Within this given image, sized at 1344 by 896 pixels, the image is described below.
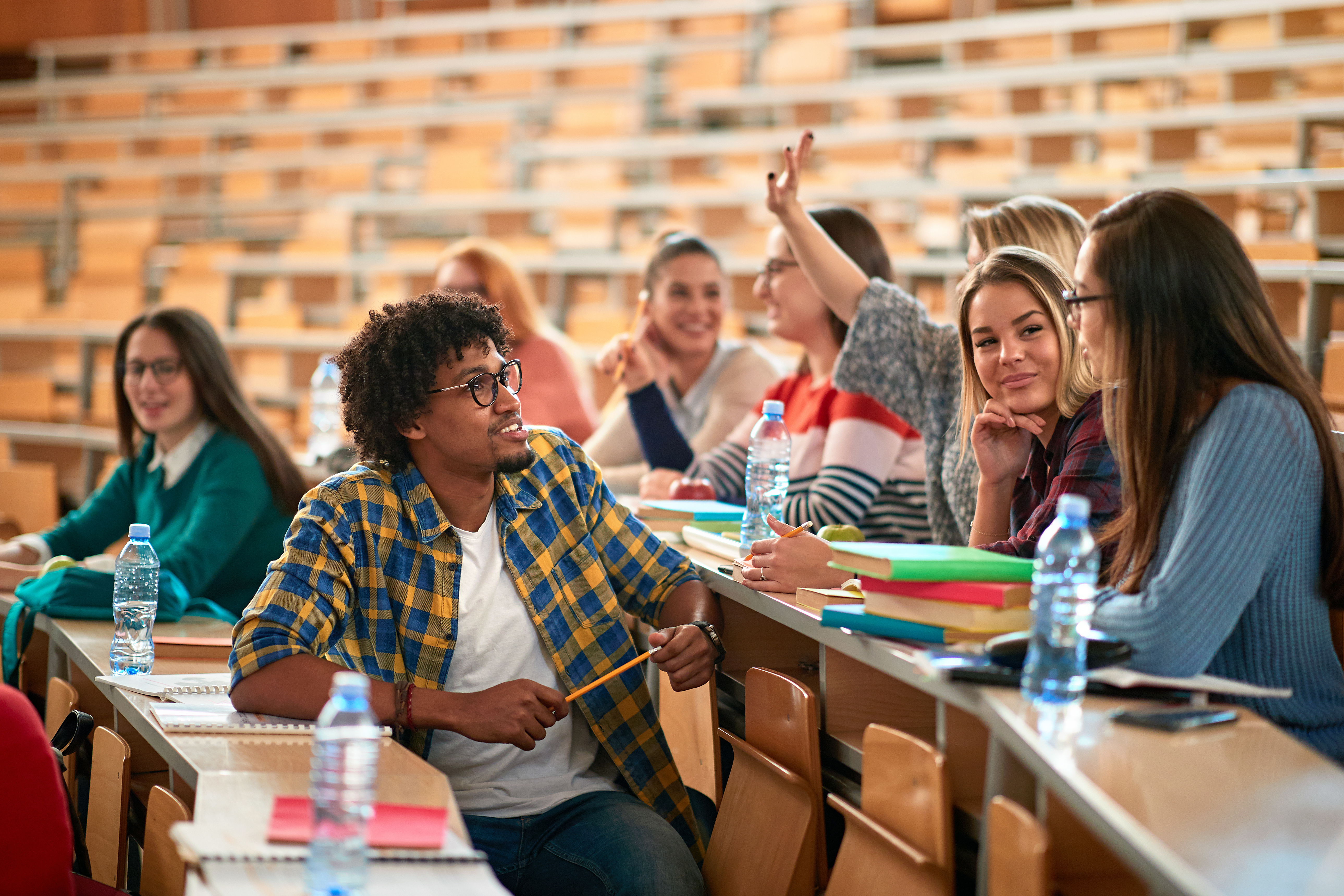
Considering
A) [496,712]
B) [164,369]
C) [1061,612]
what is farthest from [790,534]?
[164,369]

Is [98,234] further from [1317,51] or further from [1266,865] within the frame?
[1266,865]

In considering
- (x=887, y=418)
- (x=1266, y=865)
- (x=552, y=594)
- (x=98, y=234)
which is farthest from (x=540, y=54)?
(x=1266, y=865)

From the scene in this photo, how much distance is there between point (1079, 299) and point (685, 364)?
209cm

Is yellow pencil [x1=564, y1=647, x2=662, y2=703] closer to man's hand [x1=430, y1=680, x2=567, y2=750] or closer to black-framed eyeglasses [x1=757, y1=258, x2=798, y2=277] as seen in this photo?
man's hand [x1=430, y1=680, x2=567, y2=750]

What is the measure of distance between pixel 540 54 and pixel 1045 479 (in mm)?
7083

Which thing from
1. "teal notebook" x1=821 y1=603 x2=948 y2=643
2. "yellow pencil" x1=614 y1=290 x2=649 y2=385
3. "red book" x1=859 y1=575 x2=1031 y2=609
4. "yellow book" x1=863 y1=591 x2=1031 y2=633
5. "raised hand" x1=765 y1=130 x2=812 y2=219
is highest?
"raised hand" x1=765 y1=130 x2=812 y2=219

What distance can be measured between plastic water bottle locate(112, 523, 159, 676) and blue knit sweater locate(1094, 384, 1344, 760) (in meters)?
1.76

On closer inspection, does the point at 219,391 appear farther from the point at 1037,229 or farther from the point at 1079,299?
the point at 1079,299

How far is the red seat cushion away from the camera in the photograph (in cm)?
140

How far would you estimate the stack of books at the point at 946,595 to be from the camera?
153 centimetres

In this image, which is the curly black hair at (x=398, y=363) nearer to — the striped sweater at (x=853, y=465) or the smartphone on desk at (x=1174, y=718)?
the striped sweater at (x=853, y=465)

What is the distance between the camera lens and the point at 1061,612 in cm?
133

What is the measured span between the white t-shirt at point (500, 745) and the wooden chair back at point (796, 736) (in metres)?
0.29

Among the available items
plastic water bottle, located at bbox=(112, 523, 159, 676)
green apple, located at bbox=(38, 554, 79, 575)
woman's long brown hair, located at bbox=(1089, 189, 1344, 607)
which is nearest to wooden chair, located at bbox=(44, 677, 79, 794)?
plastic water bottle, located at bbox=(112, 523, 159, 676)
